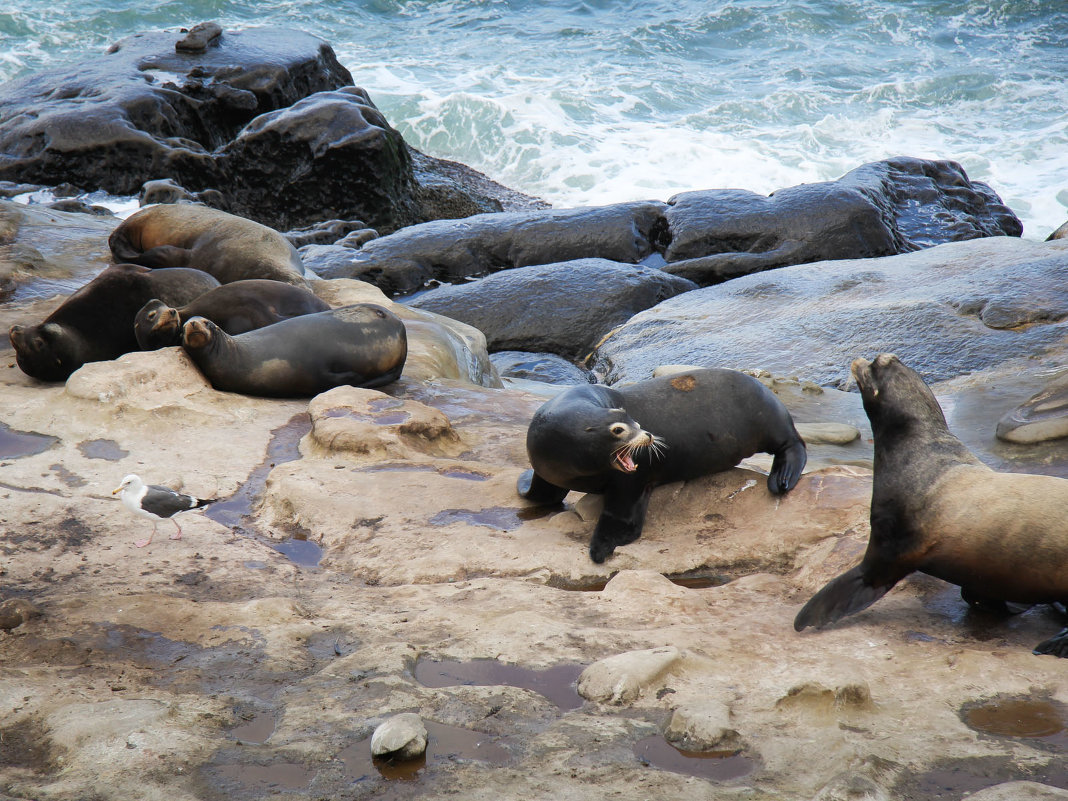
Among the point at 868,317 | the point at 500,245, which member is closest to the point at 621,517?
the point at 868,317

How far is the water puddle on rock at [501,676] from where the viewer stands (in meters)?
3.11

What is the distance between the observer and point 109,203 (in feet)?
47.9

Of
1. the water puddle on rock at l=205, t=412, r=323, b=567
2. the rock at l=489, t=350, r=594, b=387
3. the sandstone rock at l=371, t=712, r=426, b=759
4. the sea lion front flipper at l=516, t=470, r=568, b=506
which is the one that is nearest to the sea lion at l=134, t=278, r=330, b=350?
the water puddle on rock at l=205, t=412, r=323, b=567

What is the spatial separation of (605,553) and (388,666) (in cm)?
150

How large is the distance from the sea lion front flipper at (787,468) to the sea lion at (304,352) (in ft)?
10.6

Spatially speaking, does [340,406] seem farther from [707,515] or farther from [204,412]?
[707,515]

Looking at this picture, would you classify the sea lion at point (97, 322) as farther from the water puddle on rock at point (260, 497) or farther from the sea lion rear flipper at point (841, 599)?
the sea lion rear flipper at point (841, 599)

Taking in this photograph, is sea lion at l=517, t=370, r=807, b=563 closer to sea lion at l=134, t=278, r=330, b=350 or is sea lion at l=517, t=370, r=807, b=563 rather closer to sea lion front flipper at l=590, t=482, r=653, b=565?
sea lion front flipper at l=590, t=482, r=653, b=565

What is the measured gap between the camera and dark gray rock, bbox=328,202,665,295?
41.4ft

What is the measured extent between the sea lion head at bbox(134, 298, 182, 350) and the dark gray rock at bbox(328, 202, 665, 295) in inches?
215

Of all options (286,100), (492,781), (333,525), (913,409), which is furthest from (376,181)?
(492,781)

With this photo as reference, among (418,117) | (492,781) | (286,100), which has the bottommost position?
(418,117)

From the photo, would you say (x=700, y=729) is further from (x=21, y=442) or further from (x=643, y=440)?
(x=21, y=442)

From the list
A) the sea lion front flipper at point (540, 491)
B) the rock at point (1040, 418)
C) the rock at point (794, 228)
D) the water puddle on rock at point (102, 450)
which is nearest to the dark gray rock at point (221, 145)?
the rock at point (794, 228)
